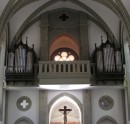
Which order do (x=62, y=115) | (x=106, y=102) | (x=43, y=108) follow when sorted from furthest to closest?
(x=62, y=115) → (x=106, y=102) → (x=43, y=108)

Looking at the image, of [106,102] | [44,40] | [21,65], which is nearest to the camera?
[21,65]

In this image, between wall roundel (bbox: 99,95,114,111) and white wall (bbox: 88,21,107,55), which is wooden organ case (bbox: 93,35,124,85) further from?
wall roundel (bbox: 99,95,114,111)

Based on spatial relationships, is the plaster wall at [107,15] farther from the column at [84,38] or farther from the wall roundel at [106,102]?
the wall roundel at [106,102]

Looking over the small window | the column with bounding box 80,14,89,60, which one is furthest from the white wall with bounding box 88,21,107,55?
the small window

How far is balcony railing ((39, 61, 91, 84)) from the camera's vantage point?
15.0 meters

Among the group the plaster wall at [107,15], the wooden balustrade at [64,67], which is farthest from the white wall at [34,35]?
the plaster wall at [107,15]

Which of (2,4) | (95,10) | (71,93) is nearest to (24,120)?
(71,93)

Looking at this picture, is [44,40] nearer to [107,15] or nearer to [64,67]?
[64,67]

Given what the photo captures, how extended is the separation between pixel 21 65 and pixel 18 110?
271 centimetres

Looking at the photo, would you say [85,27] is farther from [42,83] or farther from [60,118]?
[60,118]

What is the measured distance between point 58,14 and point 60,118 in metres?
6.48

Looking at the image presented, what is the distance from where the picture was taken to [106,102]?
54.9 feet

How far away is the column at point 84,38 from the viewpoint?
1660 cm

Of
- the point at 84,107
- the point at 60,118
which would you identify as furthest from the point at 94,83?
the point at 60,118
